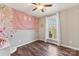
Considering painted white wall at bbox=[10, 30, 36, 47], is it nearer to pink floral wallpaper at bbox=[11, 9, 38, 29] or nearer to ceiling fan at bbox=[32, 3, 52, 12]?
pink floral wallpaper at bbox=[11, 9, 38, 29]

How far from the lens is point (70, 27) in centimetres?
185

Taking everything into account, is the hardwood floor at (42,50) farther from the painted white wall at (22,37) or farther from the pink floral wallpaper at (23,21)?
the pink floral wallpaper at (23,21)

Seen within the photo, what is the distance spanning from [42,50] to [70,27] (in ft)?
2.24

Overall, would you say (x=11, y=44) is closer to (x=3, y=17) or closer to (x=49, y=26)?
(x=3, y=17)

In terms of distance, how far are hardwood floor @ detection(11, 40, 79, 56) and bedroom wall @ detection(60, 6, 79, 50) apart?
0.13 m

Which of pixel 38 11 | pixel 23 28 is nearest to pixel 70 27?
pixel 38 11

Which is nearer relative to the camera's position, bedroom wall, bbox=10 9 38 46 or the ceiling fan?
the ceiling fan

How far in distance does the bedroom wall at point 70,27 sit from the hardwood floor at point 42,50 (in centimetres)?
13

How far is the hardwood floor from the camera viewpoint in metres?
1.70

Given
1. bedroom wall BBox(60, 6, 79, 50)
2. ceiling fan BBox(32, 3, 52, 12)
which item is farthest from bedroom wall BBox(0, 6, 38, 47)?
bedroom wall BBox(60, 6, 79, 50)

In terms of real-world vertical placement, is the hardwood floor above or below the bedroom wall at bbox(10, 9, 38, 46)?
below

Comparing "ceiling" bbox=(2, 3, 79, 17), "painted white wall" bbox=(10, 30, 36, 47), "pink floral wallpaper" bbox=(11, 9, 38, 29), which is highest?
"ceiling" bbox=(2, 3, 79, 17)

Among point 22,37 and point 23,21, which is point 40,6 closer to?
point 23,21

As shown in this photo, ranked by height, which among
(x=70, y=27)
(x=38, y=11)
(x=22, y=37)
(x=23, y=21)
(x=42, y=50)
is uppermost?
(x=38, y=11)
